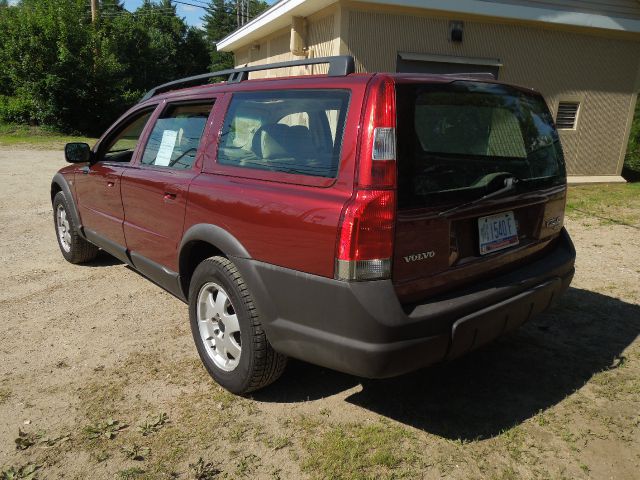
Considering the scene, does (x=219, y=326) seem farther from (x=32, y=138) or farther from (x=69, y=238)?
(x=32, y=138)

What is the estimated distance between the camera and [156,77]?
3891cm

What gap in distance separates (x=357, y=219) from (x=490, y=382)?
1614 millimetres

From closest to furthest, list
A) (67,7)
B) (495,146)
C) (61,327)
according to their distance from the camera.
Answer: (495,146), (61,327), (67,7)

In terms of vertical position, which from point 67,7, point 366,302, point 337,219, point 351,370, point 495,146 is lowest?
point 351,370

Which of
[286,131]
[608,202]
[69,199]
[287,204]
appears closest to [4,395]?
[287,204]

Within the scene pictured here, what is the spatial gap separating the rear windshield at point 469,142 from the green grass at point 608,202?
17.6ft

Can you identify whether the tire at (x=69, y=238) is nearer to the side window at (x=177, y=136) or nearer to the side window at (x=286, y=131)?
the side window at (x=177, y=136)

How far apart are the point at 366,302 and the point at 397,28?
8.08 metres

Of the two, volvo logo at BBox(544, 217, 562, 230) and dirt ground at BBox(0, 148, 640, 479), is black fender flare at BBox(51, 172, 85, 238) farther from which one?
volvo logo at BBox(544, 217, 562, 230)

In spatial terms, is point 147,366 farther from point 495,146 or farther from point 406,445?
point 495,146

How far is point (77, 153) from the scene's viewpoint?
4.51 meters

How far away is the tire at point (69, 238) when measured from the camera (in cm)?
516

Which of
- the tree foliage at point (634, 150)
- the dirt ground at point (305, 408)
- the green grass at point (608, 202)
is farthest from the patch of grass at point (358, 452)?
the tree foliage at point (634, 150)

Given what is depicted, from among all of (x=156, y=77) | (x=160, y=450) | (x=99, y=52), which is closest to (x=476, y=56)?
(x=160, y=450)
